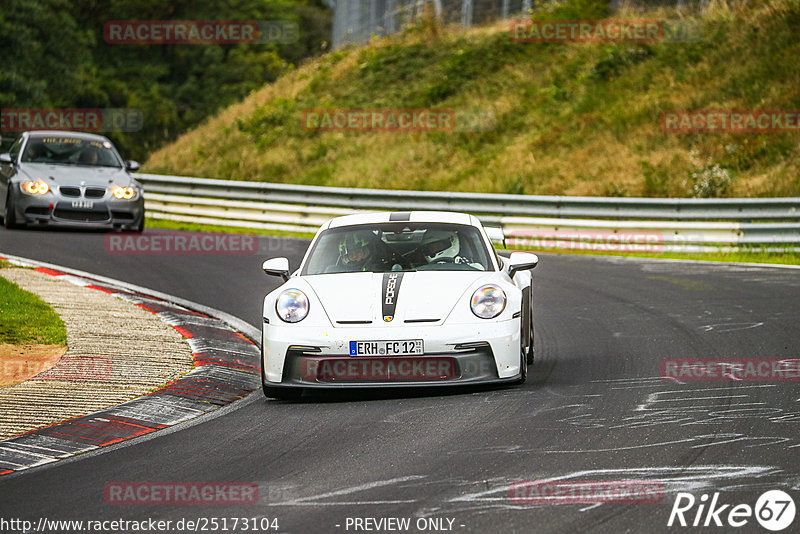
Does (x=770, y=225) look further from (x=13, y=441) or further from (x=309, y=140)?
(x=309, y=140)

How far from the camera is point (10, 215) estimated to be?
19.5 meters

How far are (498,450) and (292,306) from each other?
242cm

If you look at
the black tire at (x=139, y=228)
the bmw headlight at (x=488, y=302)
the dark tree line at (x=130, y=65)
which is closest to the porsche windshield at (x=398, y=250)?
the bmw headlight at (x=488, y=302)

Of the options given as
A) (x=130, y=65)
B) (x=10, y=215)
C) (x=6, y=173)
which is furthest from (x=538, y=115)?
(x=130, y=65)

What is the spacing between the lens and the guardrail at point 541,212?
1886cm

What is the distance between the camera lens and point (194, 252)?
18.0m

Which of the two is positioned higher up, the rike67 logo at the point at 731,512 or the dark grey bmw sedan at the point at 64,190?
the dark grey bmw sedan at the point at 64,190

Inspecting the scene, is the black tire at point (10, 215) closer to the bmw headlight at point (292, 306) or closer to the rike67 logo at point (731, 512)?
the bmw headlight at point (292, 306)

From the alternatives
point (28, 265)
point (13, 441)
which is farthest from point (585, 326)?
point (28, 265)

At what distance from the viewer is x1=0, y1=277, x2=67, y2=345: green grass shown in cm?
1019

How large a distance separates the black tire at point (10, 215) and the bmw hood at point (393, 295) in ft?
39.2

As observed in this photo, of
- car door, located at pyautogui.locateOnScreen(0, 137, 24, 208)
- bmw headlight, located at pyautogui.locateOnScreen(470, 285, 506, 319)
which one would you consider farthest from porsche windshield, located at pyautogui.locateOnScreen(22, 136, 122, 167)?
bmw headlight, located at pyautogui.locateOnScreen(470, 285, 506, 319)

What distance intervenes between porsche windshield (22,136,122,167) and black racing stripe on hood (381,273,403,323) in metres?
12.7

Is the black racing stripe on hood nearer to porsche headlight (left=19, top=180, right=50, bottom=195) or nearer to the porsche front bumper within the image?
the porsche front bumper
